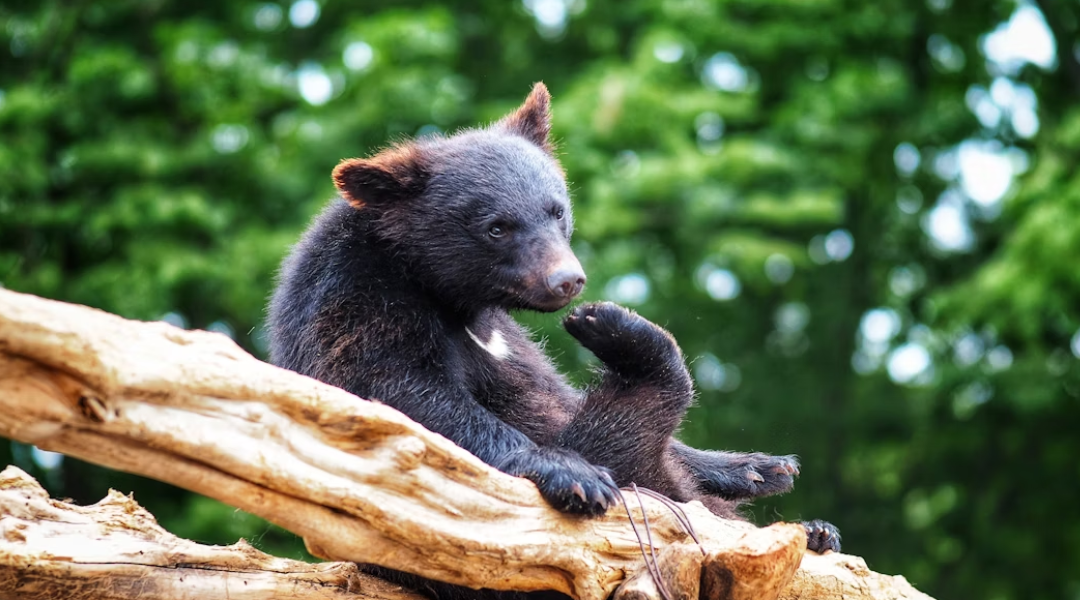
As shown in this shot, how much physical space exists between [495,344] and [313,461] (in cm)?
183

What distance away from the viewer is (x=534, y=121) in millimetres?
6172

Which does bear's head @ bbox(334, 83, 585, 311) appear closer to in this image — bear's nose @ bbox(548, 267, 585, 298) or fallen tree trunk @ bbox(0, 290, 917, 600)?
bear's nose @ bbox(548, 267, 585, 298)

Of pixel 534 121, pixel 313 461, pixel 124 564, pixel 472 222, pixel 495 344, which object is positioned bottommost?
pixel 124 564

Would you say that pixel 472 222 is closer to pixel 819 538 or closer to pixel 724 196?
pixel 819 538

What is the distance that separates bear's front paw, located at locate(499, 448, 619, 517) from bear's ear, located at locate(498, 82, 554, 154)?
6.95 ft

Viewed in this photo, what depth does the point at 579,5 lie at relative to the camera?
1580 centimetres

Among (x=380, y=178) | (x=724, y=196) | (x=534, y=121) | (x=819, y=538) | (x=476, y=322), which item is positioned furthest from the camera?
(x=724, y=196)

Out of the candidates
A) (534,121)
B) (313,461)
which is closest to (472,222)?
(534,121)

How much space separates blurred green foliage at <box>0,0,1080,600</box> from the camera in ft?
39.4

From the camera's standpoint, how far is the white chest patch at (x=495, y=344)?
17.8 feet

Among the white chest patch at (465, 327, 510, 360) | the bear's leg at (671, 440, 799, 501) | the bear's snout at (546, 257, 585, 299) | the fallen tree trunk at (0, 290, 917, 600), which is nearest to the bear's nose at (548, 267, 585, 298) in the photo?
the bear's snout at (546, 257, 585, 299)

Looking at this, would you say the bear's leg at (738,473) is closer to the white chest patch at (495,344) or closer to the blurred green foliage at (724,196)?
the white chest patch at (495,344)

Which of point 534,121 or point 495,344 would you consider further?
point 534,121

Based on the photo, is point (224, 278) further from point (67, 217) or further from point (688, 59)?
point (688, 59)
